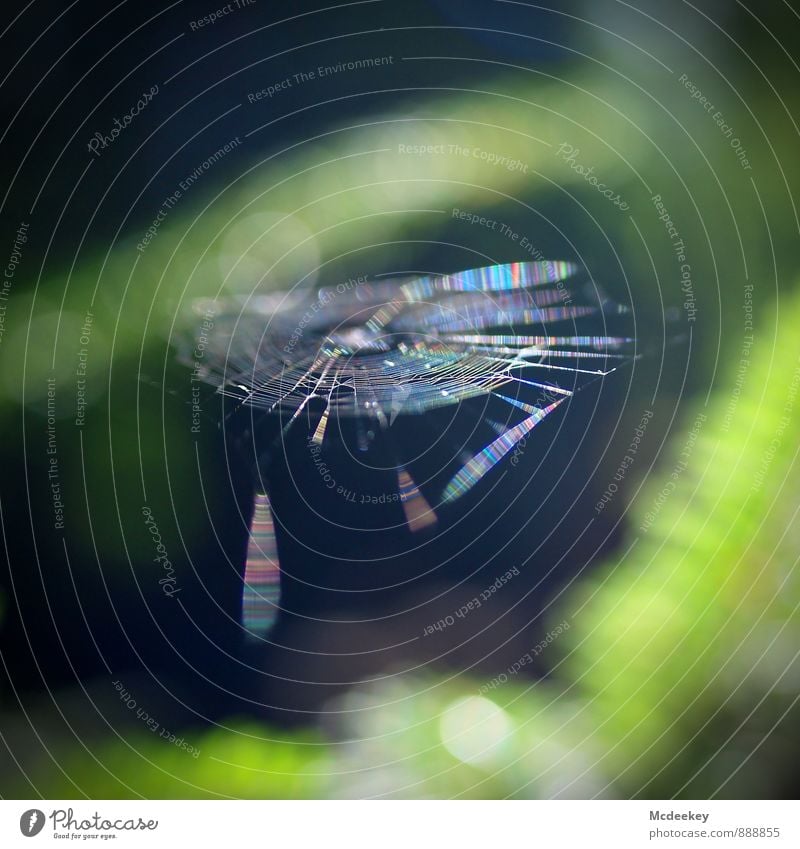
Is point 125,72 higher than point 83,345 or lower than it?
higher

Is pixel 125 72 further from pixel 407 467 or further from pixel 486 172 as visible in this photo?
pixel 407 467

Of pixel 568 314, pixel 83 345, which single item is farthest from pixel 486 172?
pixel 83 345

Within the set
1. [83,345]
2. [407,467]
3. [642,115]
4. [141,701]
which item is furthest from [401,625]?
[642,115]

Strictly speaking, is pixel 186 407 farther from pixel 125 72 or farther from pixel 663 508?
pixel 663 508

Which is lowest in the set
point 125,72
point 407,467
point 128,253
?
point 407,467
